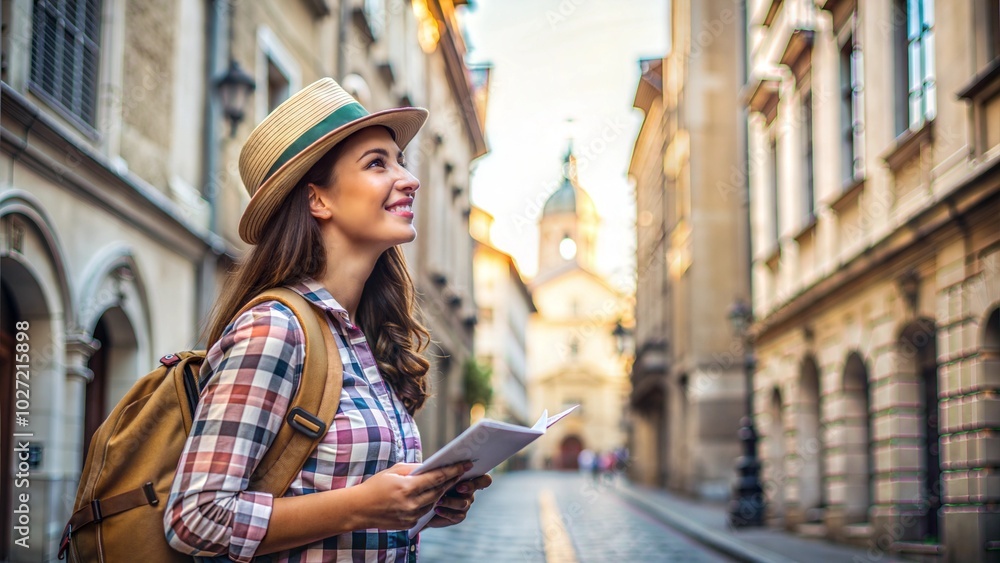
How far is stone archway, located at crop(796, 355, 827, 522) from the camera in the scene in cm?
1728

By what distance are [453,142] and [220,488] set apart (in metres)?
33.8

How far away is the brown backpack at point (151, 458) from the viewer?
7.33ft

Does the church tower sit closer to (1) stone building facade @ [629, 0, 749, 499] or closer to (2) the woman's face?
(1) stone building facade @ [629, 0, 749, 499]

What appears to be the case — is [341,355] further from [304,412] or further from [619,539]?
[619,539]

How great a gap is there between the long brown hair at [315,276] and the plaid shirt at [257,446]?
0.34 ft

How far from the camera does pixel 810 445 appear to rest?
17703mm

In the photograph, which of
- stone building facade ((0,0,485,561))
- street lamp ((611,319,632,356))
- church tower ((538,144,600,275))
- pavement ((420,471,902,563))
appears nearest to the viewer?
stone building facade ((0,0,485,561))

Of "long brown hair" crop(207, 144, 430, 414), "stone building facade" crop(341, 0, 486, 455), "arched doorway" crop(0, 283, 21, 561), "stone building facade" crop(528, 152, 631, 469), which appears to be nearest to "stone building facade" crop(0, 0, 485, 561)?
"arched doorway" crop(0, 283, 21, 561)

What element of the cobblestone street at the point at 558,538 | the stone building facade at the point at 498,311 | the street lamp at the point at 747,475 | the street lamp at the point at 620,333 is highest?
the stone building facade at the point at 498,311

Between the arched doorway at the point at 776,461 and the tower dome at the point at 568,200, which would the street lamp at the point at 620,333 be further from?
the tower dome at the point at 568,200

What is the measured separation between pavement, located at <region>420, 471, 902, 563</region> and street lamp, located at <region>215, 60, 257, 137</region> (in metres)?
5.36

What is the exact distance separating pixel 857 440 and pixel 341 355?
13923 millimetres

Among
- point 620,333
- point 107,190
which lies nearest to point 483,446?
point 107,190

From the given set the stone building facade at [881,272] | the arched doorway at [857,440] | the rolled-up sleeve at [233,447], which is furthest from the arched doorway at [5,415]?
the arched doorway at [857,440]
